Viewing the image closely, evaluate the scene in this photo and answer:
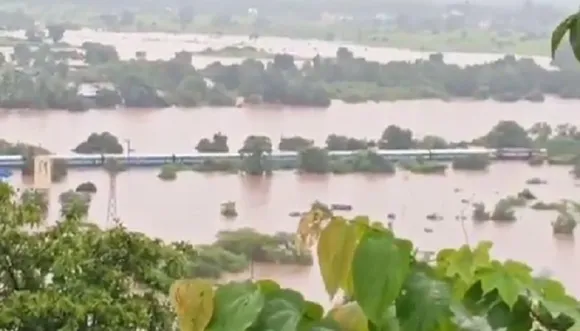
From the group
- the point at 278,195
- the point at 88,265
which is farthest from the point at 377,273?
the point at 278,195

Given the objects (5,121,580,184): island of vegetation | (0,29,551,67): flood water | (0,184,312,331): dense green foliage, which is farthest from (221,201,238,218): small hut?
(0,29,551,67): flood water

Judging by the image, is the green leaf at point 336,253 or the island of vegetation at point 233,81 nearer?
the green leaf at point 336,253

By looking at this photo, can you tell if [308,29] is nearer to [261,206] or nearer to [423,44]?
[423,44]

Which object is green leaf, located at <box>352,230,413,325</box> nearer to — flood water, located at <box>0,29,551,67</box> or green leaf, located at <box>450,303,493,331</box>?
green leaf, located at <box>450,303,493,331</box>

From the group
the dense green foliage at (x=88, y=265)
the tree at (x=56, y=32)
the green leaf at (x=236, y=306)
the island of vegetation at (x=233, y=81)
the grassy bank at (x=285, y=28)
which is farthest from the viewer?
the tree at (x=56, y=32)

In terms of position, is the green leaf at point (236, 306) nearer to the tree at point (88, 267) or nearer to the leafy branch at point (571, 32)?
the leafy branch at point (571, 32)

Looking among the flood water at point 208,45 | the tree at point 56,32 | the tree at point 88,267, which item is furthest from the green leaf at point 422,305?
the tree at point 56,32

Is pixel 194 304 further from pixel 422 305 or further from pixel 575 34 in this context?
pixel 575 34
